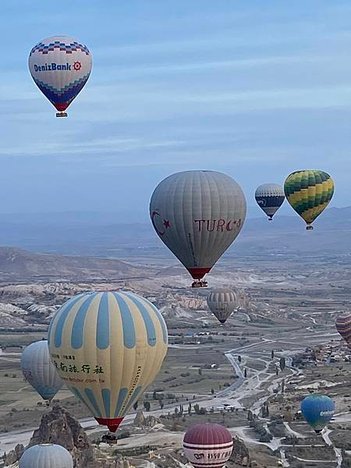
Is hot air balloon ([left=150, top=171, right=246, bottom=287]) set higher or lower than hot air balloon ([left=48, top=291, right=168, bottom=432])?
higher

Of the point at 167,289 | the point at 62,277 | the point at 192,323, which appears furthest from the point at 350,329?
the point at 62,277

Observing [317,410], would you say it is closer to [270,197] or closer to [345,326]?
[345,326]

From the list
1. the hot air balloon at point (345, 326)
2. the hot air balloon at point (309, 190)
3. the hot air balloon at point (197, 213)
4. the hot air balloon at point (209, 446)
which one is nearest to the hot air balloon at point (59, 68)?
the hot air balloon at point (197, 213)

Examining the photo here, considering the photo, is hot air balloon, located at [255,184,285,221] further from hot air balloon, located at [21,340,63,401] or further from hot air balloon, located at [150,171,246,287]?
hot air balloon, located at [150,171,246,287]

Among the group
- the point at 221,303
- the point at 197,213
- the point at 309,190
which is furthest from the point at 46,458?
the point at 221,303

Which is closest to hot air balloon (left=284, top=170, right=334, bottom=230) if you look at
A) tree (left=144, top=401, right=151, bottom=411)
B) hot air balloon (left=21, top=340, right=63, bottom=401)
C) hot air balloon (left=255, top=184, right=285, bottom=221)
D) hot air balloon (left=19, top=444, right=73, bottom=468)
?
hot air balloon (left=255, top=184, right=285, bottom=221)
